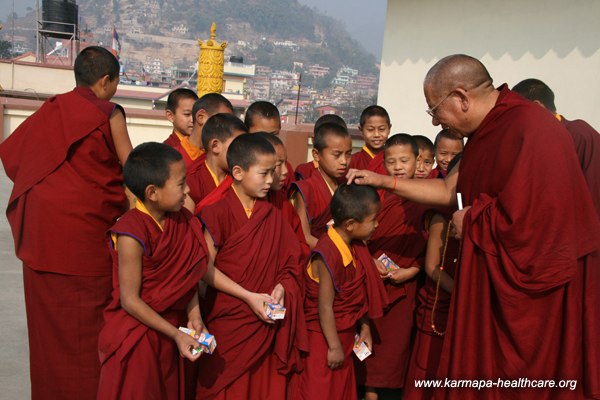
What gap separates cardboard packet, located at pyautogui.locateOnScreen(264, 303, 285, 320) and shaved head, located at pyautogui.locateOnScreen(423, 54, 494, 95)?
51.2 inches

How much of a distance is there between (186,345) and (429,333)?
1402mm

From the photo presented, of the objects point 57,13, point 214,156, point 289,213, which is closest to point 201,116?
point 214,156

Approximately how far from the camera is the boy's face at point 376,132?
199 inches

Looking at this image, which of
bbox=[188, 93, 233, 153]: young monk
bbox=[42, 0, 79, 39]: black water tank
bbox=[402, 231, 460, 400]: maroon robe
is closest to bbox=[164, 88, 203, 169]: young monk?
bbox=[188, 93, 233, 153]: young monk

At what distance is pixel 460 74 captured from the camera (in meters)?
2.64

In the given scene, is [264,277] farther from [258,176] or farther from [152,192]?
[152,192]

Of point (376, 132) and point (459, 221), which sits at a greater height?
point (376, 132)

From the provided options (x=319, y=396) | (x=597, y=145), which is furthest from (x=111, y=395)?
(x=597, y=145)

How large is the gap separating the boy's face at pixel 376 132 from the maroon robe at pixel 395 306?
1402 mm

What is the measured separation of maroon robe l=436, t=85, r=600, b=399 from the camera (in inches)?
91.1

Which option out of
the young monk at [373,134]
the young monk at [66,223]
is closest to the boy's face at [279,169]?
the young monk at [66,223]

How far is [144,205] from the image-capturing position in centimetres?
271

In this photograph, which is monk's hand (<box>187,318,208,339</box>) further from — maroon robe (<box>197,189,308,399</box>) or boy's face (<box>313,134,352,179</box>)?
boy's face (<box>313,134,352,179</box>)

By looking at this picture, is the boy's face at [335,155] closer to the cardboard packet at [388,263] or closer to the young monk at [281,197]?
the young monk at [281,197]
